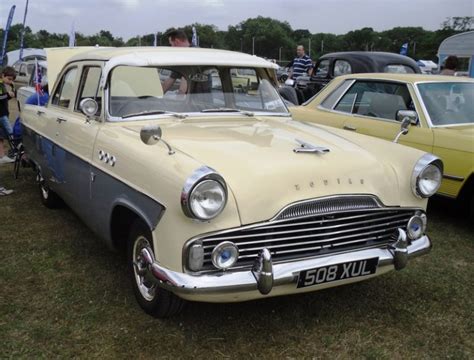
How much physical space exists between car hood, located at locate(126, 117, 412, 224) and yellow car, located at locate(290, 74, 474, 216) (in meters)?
1.78

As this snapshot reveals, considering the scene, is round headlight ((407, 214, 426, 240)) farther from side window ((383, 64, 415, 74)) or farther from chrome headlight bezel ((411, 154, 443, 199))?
side window ((383, 64, 415, 74))

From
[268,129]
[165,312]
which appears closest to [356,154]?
[268,129]

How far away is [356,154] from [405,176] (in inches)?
13.5

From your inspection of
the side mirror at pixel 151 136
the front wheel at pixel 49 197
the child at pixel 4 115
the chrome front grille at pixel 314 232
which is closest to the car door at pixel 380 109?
the chrome front grille at pixel 314 232

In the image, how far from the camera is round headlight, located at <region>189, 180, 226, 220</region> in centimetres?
247

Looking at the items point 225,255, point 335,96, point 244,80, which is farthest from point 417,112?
point 225,255

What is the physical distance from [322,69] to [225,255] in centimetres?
784

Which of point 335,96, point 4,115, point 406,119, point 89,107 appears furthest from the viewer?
point 4,115

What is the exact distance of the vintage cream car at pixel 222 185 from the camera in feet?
8.34

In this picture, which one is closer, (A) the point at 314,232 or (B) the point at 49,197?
(A) the point at 314,232

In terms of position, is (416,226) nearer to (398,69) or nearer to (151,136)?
(151,136)

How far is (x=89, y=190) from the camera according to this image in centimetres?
362

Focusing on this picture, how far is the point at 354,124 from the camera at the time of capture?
576 cm

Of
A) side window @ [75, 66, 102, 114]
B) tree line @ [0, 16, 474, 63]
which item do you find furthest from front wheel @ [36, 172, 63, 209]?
tree line @ [0, 16, 474, 63]
